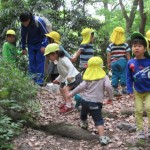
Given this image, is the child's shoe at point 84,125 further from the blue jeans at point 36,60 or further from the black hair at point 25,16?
the black hair at point 25,16

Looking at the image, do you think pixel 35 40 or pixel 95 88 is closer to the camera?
pixel 95 88

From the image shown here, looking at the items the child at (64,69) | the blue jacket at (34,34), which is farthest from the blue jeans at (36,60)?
the child at (64,69)

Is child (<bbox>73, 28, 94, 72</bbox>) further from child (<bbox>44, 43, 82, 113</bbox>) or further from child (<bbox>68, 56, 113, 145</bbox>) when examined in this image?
child (<bbox>68, 56, 113, 145</bbox>)

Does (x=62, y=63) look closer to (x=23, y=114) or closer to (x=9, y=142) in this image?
(x=23, y=114)

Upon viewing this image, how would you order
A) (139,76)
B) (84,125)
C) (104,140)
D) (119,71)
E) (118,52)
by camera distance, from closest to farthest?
(104,140) → (139,76) → (84,125) → (118,52) → (119,71)

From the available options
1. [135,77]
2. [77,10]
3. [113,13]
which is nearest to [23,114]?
[135,77]

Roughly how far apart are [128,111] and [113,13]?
1028 cm

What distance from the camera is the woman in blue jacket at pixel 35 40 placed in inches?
291

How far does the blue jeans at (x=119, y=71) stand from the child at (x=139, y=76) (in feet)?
8.50

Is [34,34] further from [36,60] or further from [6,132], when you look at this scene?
A: [6,132]

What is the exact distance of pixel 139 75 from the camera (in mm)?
4602

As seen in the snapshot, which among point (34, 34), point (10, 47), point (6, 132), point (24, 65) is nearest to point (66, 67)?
point (6, 132)

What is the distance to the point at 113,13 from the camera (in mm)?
15570

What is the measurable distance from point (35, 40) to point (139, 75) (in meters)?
3.80
